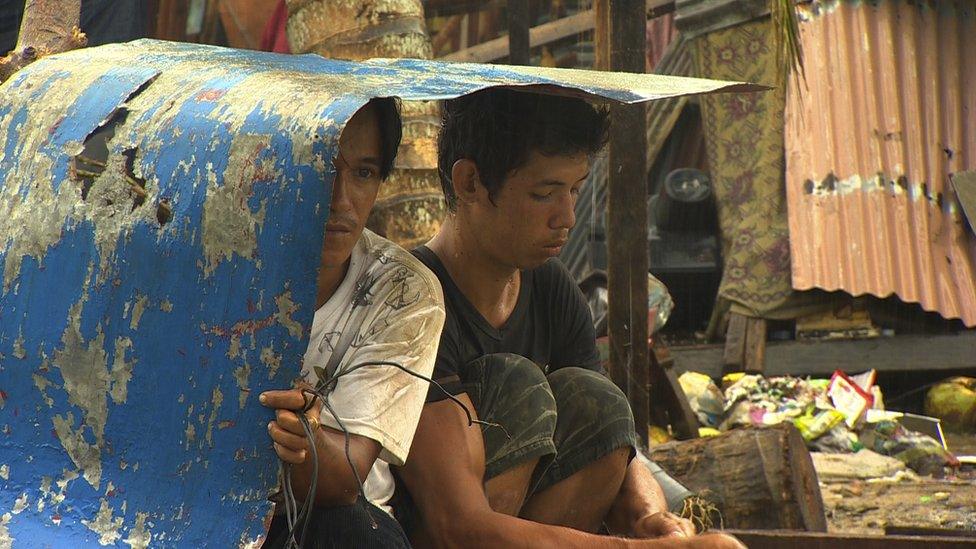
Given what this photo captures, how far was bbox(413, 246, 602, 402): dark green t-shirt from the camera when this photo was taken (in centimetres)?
270

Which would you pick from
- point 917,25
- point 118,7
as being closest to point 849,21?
point 917,25

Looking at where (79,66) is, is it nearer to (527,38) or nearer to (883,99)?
(527,38)

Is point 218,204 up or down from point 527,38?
down

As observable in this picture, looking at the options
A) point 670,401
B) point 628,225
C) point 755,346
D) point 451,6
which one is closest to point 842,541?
point 628,225

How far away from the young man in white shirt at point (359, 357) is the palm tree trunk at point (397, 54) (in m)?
2.00

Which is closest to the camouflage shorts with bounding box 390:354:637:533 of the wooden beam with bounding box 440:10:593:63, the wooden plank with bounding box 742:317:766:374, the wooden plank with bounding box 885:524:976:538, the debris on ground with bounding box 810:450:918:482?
the wooden plank with bounding box 885:524:976:538

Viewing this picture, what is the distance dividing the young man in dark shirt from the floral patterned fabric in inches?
191

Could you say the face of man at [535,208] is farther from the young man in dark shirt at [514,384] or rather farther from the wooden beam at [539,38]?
the wooden beam at [539,38]

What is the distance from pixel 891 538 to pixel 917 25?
472cm

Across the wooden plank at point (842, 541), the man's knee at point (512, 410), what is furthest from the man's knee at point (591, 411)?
the wooden plank at point (842, 541)

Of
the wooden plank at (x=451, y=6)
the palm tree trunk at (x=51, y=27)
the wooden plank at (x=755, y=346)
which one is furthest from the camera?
the wooden plank at (x=451, y=6)

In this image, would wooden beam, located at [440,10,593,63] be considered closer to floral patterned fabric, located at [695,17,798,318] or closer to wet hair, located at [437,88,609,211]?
floral patterned fabric, located at [695,17,798,318]

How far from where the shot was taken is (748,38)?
7.93 metres

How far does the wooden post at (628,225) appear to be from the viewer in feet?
14.9
